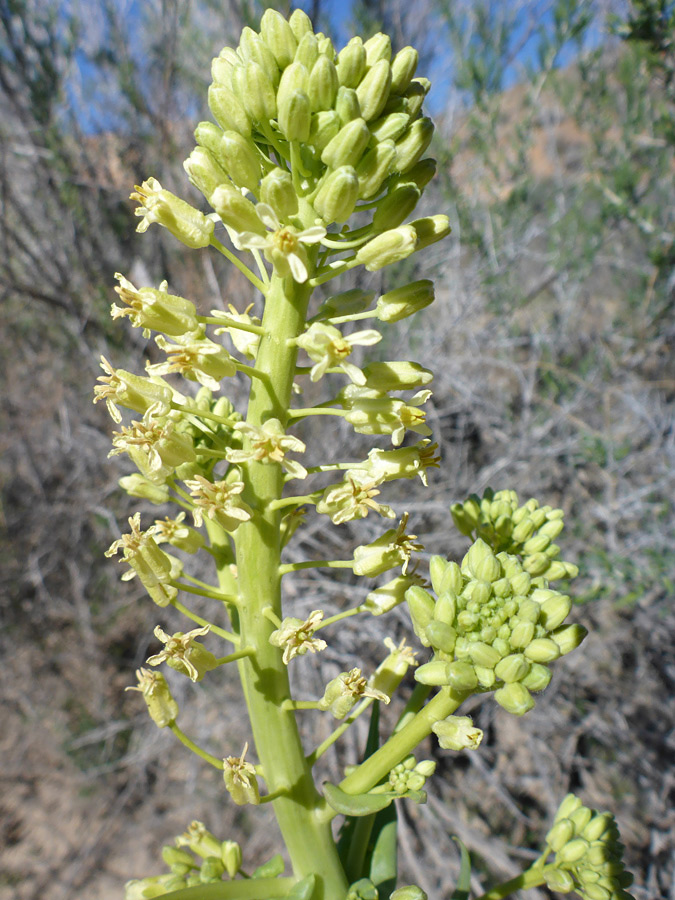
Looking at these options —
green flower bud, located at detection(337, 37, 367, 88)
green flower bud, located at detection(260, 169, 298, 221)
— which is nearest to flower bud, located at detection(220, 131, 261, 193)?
green flower bud, located at detection(260, 169, 298, 221)

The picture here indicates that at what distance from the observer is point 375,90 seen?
1579 millimetres

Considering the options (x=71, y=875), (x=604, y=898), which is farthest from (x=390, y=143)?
(x=71, y=875)

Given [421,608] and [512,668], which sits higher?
[421,608]

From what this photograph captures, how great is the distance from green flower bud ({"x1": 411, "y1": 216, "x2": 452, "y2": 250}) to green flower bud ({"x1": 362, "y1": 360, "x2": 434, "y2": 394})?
347mm

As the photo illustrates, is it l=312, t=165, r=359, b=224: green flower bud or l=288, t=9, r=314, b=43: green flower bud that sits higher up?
l=288, t=9, r=314, b=43: green flower bud

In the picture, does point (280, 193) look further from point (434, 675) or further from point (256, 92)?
point (434, 675)

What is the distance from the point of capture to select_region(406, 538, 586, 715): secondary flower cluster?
1.33 metres

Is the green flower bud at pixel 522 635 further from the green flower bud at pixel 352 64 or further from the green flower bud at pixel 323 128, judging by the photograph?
the green flower bud at pixel 352 64

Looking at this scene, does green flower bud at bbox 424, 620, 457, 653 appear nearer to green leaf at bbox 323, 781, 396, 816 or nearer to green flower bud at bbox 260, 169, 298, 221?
green leaf at bbox 323, 781, 396, 816

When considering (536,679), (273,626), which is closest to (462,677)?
(536,679)

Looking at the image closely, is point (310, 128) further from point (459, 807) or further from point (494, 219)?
point (459, 807)

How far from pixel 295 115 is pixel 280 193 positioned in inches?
8.8

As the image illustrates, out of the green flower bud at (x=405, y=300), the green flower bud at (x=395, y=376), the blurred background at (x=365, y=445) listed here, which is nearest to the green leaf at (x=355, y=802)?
the green flower bud at (x=395, y=376)

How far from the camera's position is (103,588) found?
6.26 metres
